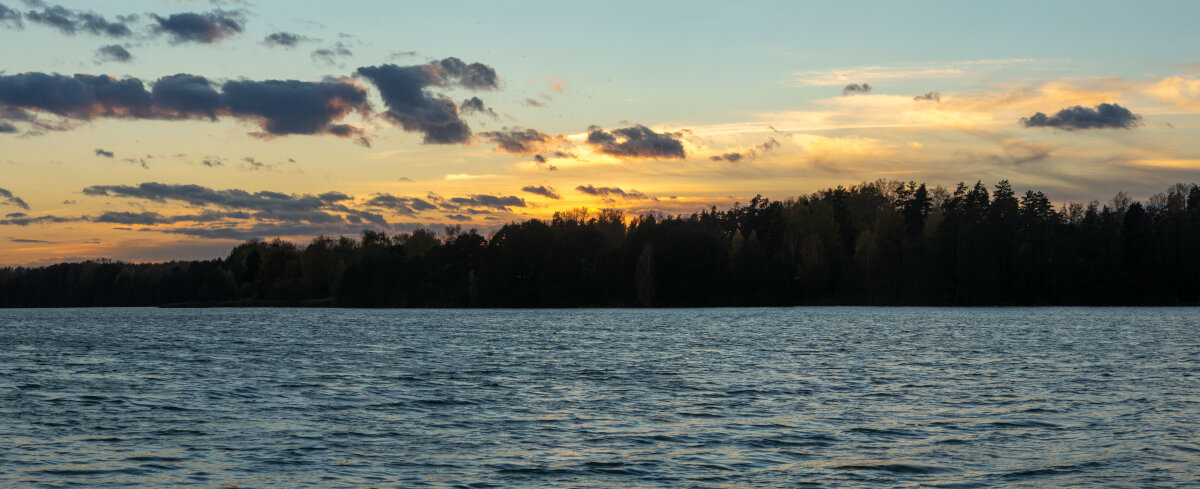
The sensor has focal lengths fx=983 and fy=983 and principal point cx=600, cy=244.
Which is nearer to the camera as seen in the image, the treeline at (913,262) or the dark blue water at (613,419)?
the dark blue water at (613,419)

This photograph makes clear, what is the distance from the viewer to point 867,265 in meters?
180

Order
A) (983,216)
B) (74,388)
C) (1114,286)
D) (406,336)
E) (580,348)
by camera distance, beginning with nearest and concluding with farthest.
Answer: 1. (74,388)
2. (580,348)
3. (406,336)
4. (1114,286)
5. (983,216)

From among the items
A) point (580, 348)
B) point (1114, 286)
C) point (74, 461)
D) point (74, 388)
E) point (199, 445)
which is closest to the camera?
point (74, 461)

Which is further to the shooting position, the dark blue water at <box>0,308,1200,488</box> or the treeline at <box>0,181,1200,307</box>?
the treeline at <box>0,181,1200,307</box>

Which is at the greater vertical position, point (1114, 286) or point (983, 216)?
point (983, 216)

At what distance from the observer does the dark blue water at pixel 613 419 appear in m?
21.0

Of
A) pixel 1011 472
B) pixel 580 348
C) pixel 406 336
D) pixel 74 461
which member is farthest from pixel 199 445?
pixel 406 336

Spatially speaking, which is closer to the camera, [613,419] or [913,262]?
[613,419]

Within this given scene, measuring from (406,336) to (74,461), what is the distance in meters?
60.6

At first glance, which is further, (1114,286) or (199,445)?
(1114,286)

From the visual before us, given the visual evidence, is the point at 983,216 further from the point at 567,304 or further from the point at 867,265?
the point at 567,304

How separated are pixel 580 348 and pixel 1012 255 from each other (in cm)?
12247

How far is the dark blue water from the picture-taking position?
826 inches

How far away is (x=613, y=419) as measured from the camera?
2902 cm
